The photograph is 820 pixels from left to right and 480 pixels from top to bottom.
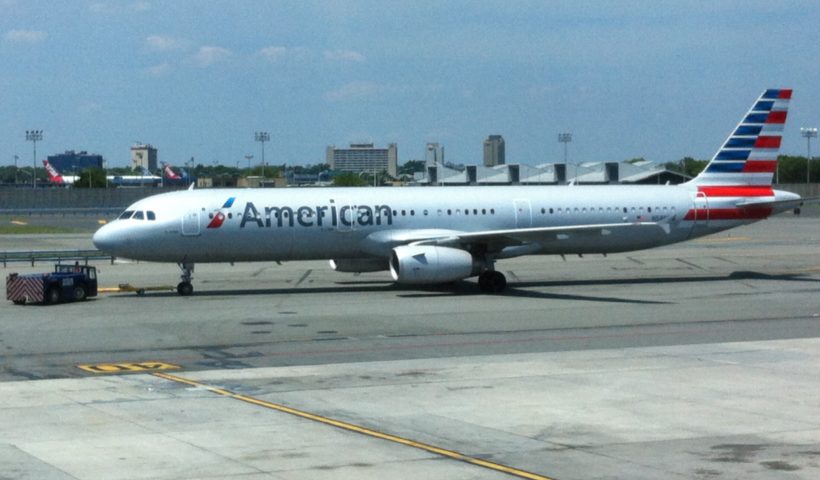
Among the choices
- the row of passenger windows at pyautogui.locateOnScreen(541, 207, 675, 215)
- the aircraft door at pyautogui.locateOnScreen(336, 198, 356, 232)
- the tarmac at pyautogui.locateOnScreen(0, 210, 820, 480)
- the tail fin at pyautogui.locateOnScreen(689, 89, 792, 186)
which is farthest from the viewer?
the tail fin at pyautogui.locateOnScreen(689, 89, 792, 186)

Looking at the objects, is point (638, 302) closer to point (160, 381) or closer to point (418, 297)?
point (418, 297)

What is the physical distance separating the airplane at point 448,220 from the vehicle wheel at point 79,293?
161 cm

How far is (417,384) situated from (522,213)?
22153 millimetres

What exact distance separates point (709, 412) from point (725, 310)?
15.8 metres

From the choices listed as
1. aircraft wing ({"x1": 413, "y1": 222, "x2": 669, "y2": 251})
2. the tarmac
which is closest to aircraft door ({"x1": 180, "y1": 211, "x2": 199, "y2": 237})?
the tarmac

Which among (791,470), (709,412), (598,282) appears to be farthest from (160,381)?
(598,282)

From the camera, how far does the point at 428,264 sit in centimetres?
3919

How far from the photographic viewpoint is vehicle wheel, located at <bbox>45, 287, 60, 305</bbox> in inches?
1505

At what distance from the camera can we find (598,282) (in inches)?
1768

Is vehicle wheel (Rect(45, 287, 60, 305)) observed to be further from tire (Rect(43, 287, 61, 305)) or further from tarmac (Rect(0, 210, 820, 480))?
tarmac (Rect(0, 210, 820, 480))

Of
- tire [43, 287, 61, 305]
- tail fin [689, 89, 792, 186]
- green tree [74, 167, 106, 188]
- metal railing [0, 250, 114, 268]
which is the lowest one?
tire [43, 287, 61, 305]

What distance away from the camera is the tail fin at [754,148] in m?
45.9

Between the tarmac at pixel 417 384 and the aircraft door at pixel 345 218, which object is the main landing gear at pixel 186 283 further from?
the aircraft door at pixel 345 218

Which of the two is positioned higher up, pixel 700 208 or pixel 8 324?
pixel 700 208
